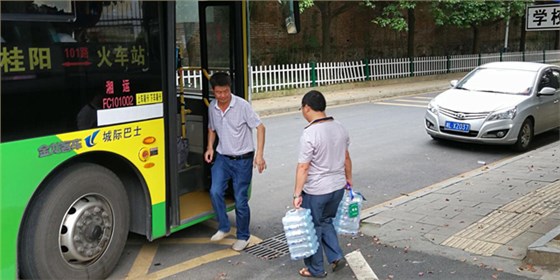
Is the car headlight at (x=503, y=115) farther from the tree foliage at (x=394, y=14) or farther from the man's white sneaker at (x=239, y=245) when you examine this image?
the tree foliage at (x=394, y=14)

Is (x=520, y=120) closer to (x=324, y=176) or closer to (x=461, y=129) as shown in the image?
(x=461, y=129)

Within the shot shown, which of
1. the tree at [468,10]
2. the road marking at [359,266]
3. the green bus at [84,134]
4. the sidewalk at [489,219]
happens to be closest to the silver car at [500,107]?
the sidewalk at [489,219]

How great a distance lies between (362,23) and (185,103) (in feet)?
68.3

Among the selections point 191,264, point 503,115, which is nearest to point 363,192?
point 191,264

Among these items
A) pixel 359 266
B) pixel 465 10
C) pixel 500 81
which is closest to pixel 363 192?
pixel 359 266

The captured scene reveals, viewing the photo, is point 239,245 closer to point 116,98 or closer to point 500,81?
point 116,98

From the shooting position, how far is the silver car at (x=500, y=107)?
952 centimetres

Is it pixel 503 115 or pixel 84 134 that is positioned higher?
pixel 84 134

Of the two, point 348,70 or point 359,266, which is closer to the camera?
point 359,266

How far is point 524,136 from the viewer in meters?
9.98

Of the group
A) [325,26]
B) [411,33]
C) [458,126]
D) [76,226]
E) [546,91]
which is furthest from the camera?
[411,33]

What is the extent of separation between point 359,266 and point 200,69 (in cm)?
243

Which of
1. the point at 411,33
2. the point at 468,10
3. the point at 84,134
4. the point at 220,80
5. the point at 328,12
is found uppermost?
the point at 468,10

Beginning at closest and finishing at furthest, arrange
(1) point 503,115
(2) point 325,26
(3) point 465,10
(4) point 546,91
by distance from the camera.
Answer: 1. (1) point 503,115
2. (4) point 546,91
3. (2) point 325,26
4. (3) point 465,10
